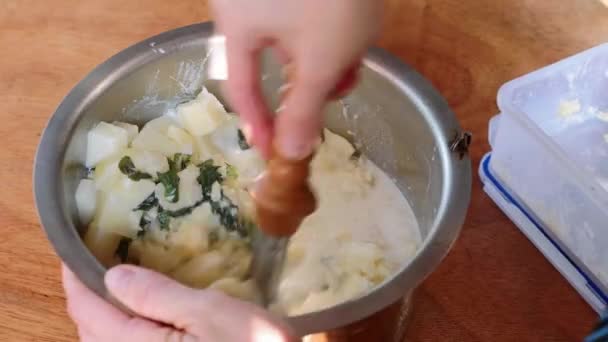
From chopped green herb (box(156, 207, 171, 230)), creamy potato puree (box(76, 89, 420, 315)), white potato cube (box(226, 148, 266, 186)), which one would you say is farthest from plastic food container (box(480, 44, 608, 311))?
Answer: chopped green herb (box(156, 207, 171, 230))

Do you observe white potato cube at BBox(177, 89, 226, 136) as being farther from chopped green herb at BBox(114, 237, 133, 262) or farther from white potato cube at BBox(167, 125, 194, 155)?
chopped green herb at BBox(114, 237, 133, 262)

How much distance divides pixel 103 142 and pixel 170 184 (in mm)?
85

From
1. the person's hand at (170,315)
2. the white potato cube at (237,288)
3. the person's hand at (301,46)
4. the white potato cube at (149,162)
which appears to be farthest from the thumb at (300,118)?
the white potato cube at (149,162)

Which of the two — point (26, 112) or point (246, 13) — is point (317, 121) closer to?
point (246, 13)

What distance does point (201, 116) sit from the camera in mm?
795

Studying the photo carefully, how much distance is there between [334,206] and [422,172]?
0.11m

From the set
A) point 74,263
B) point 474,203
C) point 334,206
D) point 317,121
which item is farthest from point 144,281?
point 474,203

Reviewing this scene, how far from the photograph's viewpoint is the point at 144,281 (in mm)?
515

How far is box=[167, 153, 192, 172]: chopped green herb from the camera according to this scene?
76 centimetres

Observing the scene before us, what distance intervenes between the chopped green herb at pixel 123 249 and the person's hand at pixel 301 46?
0.33 meters

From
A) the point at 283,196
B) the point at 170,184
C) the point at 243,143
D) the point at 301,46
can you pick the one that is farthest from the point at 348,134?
the point at 301,46

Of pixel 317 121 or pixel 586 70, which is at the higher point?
pixel 317 121

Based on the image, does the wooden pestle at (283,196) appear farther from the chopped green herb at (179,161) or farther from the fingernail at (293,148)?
the chopped green herb at (179,161)

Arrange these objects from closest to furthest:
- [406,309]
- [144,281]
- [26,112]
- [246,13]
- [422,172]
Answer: [246,13]
[144,281]
[406,309]
[422,172]
[26,112]
